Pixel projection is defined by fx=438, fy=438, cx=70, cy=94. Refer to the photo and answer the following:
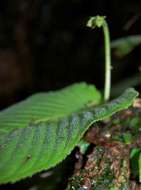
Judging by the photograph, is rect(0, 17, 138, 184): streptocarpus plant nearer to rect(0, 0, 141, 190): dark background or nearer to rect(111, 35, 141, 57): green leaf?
rect(111, 35, 141, 57): green leaf

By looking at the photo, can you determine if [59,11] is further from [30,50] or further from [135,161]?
[135,161]

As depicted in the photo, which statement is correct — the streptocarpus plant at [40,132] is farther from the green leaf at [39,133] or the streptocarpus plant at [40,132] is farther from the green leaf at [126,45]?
the green leaf at [126,45]

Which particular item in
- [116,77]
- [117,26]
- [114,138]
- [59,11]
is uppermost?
[59,11]

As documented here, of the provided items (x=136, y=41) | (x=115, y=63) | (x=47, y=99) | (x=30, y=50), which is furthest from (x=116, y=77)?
(x=47, y=99)

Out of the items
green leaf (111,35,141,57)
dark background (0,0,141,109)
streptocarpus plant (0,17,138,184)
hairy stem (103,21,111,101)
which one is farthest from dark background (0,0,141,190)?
streptocarpus plant (0,17,138,184)

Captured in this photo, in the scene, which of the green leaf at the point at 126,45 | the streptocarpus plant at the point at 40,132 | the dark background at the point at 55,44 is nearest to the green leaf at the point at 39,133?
the streptocarpus plant at the point at 40,132

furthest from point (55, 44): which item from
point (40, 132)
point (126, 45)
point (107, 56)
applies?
point (40, 132)

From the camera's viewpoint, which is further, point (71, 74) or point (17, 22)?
point (17, 22)

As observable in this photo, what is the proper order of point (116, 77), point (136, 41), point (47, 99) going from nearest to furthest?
point (47, 99), point (136, 41), point (116, 77)
